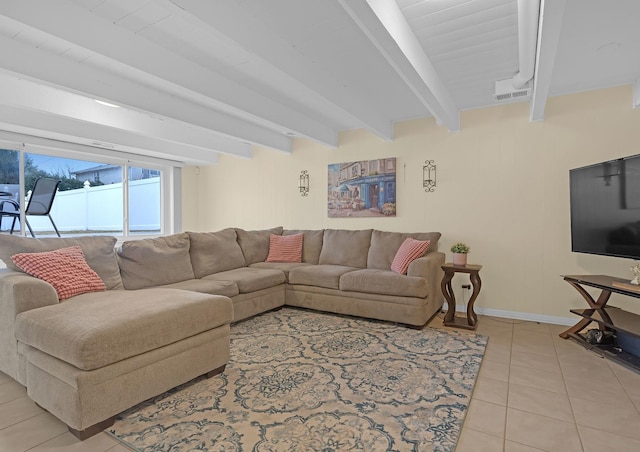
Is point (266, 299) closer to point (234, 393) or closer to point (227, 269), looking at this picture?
point (227, 269)

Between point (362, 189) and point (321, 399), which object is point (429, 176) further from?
point (321, 399)

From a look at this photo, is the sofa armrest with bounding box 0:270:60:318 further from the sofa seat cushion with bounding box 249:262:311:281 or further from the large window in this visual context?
the large window

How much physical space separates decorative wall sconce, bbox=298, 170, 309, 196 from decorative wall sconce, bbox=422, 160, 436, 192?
1755 mm

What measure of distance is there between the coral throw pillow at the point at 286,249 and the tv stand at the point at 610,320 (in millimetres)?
2995

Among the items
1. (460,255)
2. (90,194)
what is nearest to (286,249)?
(460,255)

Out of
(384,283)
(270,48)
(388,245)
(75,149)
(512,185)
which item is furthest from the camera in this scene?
(75,149)

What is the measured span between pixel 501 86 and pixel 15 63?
12.6 feet

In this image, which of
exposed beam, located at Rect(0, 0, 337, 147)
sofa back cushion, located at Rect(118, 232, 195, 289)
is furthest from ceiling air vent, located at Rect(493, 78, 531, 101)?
sofa back cushion, located at Rect(118, 232, 195, 289)

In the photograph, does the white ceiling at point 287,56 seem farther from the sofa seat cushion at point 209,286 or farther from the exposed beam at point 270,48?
the sofa seat cushion at point 209,286

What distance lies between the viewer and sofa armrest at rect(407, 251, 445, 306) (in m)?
3.28

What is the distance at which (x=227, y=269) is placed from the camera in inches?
155

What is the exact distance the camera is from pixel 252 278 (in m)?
3.53

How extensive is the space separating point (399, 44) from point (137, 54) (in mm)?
1797

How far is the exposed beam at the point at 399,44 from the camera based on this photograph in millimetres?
1730
